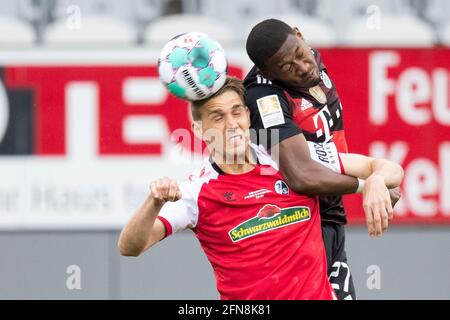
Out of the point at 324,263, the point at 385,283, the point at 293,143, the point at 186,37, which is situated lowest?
the point at 385,283

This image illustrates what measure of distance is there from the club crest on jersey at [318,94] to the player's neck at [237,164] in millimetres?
574

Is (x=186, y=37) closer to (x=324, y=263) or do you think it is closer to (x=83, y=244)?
(x=324, y=263)

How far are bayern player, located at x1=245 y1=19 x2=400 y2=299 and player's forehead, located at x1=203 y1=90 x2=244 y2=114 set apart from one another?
0.17m

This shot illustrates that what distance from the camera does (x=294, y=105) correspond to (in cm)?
499

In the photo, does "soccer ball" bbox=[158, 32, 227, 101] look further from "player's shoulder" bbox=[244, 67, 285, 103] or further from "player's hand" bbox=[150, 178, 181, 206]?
"player's hand" bbox=[150, 178, 181, 206]

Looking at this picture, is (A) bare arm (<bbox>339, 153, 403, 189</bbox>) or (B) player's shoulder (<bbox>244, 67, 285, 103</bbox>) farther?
(B) player's shoulder (<bbox>244, 67, 285, 103</bbox>)

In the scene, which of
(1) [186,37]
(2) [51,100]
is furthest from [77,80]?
(1) [186,37]

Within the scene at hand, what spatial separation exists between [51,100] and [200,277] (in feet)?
5.44

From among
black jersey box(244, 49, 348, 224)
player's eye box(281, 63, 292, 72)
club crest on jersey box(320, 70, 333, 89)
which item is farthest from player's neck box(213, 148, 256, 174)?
club crest on jersey box(320, 70, 333, 89)

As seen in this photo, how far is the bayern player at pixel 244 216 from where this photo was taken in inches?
178

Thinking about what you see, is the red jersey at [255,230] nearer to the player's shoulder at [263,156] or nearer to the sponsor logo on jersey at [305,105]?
the player's shoulder at [263,156]

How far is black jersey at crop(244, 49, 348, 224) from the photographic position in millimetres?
4773

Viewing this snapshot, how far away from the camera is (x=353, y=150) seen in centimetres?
834

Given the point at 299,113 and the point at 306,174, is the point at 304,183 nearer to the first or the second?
the point at 306,174
